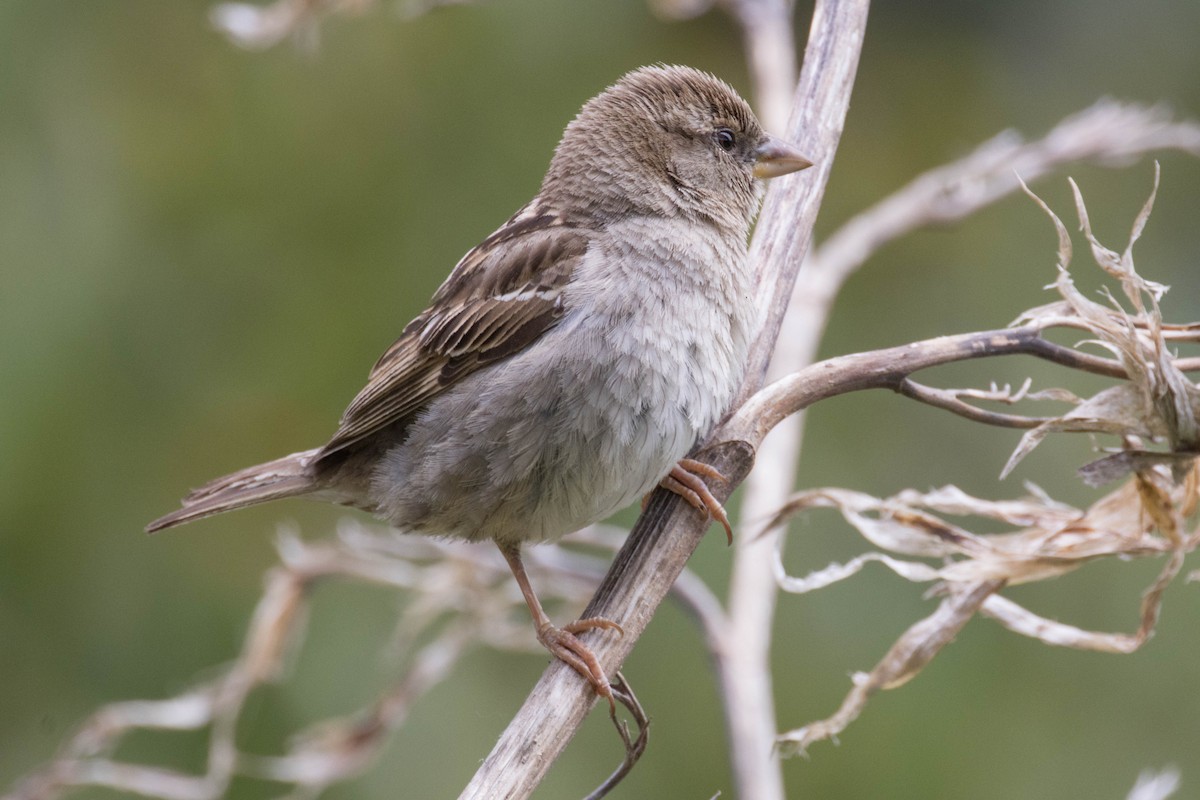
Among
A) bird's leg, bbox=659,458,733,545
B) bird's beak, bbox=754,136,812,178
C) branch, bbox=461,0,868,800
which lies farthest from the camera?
bird's beak, bbox=754,136,812,178

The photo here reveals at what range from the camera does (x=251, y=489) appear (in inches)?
123

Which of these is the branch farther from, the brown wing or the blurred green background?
the blurred green background

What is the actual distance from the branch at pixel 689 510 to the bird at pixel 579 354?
59mm

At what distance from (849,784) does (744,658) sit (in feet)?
5.55

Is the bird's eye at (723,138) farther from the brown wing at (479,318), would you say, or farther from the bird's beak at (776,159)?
the brown wing at (479,318)

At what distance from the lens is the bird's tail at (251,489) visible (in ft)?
10.1

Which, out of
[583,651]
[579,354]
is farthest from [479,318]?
[583,651]

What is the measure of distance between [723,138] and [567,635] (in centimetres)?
131

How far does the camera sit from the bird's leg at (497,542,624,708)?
6.83 ft

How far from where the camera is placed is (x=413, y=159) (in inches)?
200

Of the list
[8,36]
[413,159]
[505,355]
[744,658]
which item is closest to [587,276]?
[505,355]

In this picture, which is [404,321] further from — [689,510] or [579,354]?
[689,510]

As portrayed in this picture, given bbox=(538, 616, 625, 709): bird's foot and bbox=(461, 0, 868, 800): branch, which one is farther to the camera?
bbox=(538, 616, 625, 709): bird's foot

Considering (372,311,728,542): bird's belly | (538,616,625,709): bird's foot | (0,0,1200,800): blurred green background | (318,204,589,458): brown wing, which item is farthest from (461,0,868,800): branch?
(0,0,1200,800): blurred green background
